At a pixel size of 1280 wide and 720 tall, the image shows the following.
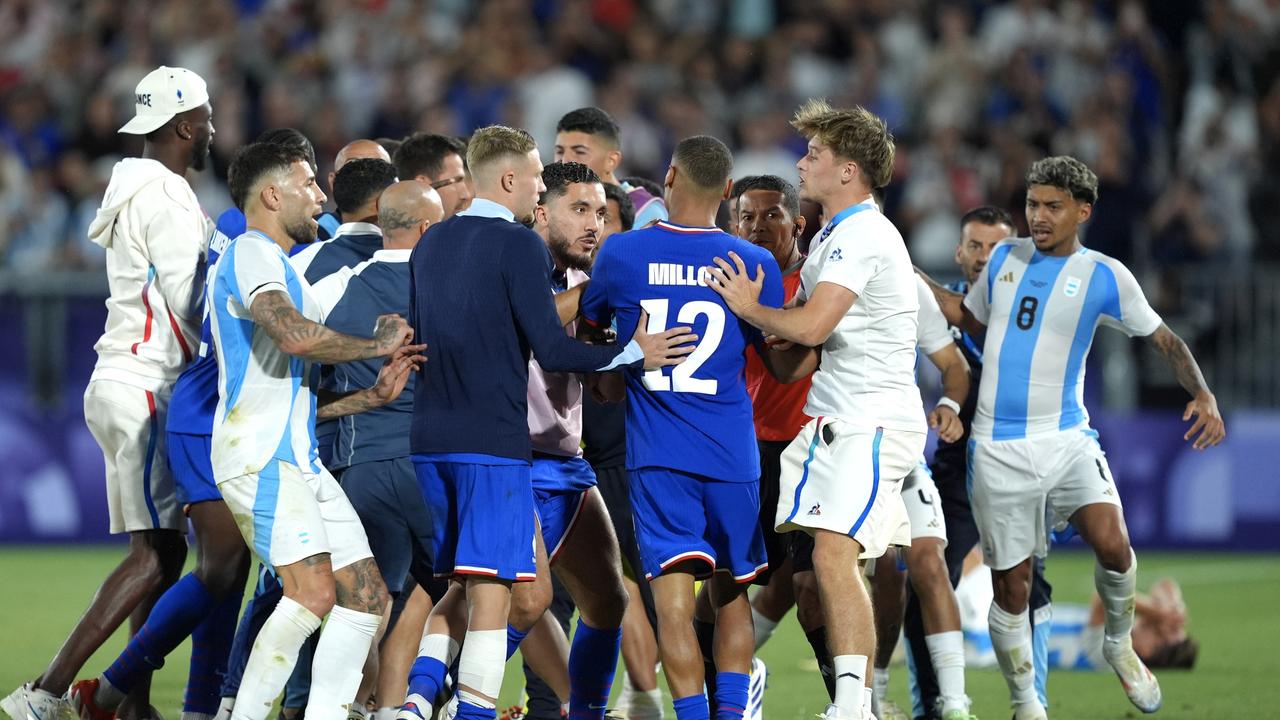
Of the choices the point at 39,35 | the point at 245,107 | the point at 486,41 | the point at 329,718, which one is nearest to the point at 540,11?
the point at 486,41

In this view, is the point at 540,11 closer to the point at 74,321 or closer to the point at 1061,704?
the point at 74,321

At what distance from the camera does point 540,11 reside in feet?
62.3

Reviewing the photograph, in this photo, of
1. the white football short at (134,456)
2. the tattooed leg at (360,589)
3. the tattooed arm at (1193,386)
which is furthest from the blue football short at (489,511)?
the tattooed arm at (1193,386)

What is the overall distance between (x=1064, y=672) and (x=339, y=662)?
531 centimetres

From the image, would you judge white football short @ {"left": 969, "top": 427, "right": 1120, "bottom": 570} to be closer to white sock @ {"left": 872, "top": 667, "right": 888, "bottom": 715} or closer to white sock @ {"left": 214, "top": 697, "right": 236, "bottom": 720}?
white sock @ {"left": 872, "top": 667, "right": 888, "bottom": 715}

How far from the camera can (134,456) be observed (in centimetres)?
757

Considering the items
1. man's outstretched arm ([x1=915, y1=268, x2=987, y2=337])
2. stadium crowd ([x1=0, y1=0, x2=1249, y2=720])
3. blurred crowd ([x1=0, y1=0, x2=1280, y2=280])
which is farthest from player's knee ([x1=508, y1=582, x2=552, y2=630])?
blurred crowd ([x1=0, y1=0, x2=1280, y2=280])

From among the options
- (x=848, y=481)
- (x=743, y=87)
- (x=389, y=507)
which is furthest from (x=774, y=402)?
(x=743, y=87)

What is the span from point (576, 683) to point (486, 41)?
12066 millimetres

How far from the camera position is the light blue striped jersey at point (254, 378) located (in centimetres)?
643

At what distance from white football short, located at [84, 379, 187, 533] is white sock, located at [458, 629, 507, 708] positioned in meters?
1.97

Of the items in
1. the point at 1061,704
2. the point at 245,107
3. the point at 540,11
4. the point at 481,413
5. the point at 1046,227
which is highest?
the point at 540,11

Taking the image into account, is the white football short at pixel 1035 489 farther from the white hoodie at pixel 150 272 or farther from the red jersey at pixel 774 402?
the white hoodie at pixel 150 272

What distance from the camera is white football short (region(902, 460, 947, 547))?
25.9 feet
